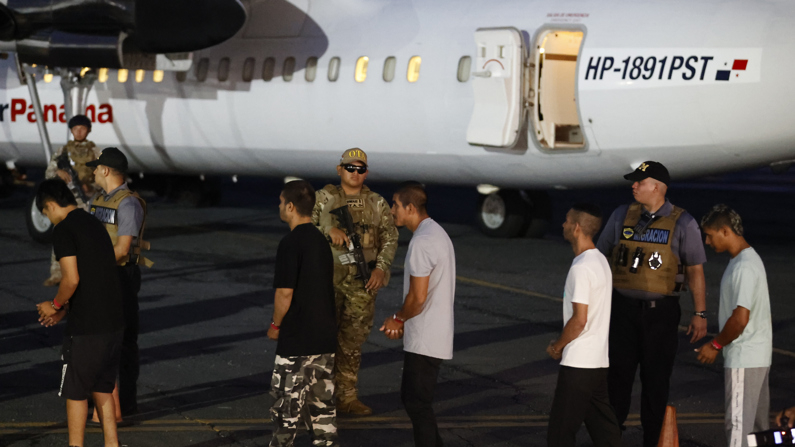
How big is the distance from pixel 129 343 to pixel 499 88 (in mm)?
8287

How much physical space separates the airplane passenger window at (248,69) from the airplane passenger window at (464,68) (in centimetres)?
399

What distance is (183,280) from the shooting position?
13.9 metres

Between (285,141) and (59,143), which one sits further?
(59,143)

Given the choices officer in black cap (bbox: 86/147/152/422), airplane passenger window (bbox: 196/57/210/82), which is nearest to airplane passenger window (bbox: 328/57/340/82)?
airplane passenger window (bbox: 196/57/210/82)

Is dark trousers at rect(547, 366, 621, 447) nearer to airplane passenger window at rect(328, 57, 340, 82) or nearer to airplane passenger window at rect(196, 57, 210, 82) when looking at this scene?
airplane passenger window at rect(328, 57, 340, 82)

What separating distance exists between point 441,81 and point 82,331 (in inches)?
384

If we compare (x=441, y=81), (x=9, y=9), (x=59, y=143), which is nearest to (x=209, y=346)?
(x=441, y=81)

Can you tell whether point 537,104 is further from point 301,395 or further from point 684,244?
point 301,395

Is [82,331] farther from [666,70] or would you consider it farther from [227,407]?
[666,70]

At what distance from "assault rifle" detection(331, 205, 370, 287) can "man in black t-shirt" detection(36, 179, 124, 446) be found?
1.94 metres

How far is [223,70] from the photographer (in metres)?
17.8

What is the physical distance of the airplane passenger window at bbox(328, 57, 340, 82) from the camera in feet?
54.7

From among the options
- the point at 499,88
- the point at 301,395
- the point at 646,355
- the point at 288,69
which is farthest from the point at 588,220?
the point at 288,69

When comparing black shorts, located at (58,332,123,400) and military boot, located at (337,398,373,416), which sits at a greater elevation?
black shorts, located at (58,332,123,400)
